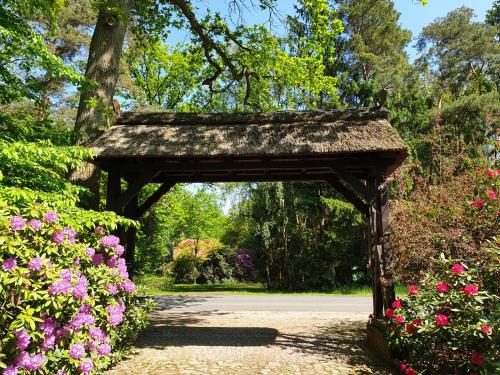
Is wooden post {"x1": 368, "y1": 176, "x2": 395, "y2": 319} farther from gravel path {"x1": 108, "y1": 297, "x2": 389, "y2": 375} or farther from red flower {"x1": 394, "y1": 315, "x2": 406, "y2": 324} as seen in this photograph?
red flower {"x1": 394, "y1": 315, "x2": 406, "y2": 324}

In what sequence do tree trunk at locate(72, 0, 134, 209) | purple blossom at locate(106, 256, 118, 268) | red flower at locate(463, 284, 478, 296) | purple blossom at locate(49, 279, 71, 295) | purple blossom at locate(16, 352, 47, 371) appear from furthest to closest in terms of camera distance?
tree trunk at locate(72, 0, 134, 209) < purple blossom at locate(106, 256, 118, 268) < red flower at locate(463, 284, 478, 296) < purple blossom at locate(49, 279, 71, 295) < purple blossom at locate(16, 352, 47, 371)

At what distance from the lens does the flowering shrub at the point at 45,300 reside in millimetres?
3271

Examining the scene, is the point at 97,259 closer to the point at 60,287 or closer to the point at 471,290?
the point at 60,287

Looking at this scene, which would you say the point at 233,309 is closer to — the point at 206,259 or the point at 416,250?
the point at 416,250

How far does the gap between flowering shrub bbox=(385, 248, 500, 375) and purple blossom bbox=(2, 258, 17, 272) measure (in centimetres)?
408

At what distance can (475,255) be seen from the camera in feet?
17.7

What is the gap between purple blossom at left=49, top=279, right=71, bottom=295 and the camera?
354 cm

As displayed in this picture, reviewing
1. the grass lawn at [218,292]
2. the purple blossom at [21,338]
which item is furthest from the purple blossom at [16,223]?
the grass lawn at [218,292]

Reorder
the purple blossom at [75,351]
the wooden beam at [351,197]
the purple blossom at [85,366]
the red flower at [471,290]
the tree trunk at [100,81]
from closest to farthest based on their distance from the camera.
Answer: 1. the purple blossom at [75,351]
2. the purple blossom at [85,366]
3. the red flower at [471,290]
4. the tree trunk at [100,81]
5. the wooden beam at [351,197]

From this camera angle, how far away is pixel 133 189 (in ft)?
23.3

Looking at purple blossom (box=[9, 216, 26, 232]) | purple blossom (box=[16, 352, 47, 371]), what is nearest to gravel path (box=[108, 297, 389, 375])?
purple blossom (box=[16, 352, 47, 371])

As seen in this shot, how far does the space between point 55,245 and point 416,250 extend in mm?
4827

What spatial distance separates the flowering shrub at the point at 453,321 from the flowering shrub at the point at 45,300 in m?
3.60

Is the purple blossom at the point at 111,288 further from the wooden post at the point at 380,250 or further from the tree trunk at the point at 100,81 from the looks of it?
the wooden post at the point at 380,250
